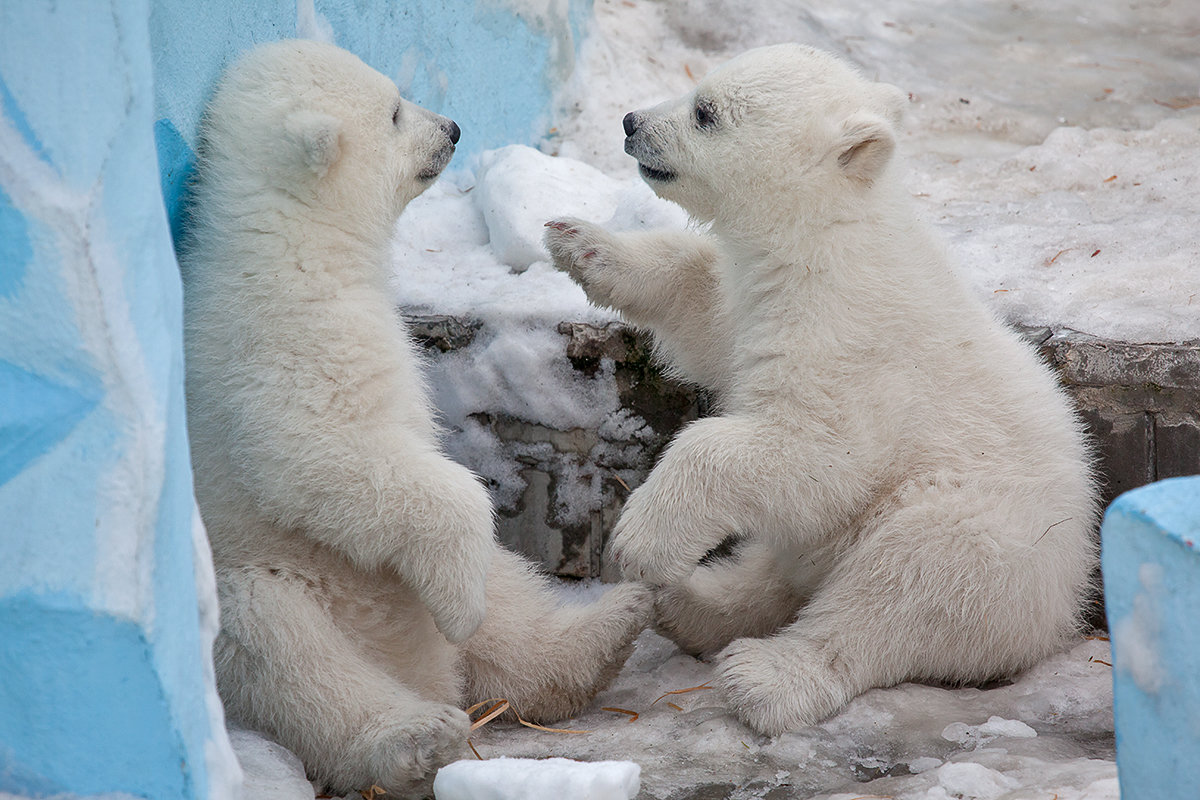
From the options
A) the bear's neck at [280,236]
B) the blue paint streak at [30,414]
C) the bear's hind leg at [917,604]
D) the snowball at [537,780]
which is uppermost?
the bear's neck at [280,236]

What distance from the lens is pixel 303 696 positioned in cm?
271

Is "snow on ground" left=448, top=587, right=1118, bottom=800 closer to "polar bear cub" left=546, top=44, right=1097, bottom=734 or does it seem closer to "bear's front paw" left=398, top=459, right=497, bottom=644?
"polar bear cub" left=546, top=44, right=1097, bottom=734

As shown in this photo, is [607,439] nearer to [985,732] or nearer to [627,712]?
[627,712]

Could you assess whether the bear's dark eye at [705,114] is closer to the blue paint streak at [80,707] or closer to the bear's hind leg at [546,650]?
the bear's hind leg at [546,650]

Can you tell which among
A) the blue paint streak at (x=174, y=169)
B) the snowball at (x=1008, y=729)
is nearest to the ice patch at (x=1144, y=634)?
the snowball at (x=1008, y=729)

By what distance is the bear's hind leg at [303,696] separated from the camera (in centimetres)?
270

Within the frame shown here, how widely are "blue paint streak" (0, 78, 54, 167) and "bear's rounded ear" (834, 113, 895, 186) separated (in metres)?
2.15

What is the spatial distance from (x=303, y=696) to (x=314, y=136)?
143cm

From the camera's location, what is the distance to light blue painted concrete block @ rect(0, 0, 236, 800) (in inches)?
66.6

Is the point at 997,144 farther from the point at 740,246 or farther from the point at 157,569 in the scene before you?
the point at 157,569

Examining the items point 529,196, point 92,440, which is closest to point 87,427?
point 92,440

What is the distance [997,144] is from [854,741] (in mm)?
4049

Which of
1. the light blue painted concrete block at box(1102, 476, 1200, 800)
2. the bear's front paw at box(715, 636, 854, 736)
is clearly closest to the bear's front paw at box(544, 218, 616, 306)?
the bear's front paw at box(715, 636, 854, 736)

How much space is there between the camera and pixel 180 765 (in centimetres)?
185
